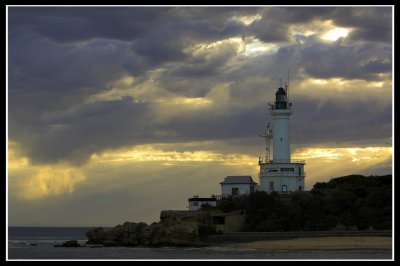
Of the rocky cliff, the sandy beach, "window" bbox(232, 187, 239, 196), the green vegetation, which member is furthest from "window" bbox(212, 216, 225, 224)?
"window" bbox(232, 187, 239, 196)

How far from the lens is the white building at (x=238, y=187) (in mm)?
64875

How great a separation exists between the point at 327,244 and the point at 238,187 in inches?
618

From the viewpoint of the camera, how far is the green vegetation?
5606cm

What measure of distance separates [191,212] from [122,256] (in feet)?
40.0

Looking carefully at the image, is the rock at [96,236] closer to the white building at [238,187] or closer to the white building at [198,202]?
the white building at [198,202]

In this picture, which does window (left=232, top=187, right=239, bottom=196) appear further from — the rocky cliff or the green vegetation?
the rocky cliff

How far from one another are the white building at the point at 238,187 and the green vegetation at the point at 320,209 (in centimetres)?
385

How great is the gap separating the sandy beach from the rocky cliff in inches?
128

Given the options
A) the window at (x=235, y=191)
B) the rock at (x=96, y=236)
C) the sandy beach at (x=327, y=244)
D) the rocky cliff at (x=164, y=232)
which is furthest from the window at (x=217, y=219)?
the rock at (x=96, y=236)

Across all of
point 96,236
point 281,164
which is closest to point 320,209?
point 281,164

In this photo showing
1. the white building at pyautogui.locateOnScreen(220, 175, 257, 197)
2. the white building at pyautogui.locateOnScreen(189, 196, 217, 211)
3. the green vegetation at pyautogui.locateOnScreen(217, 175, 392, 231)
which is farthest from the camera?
the white building at pyautogui.locateOnScreen(220, 175, 257, 197)

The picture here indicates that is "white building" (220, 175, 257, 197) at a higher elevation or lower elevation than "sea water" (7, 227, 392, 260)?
higher
